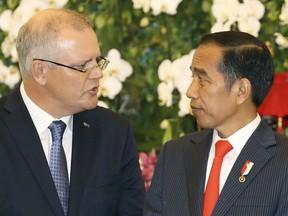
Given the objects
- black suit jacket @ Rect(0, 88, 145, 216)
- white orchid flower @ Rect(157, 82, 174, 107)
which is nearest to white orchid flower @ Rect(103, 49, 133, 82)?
white orchid flower @ Rect(157, 82, 174, 107)

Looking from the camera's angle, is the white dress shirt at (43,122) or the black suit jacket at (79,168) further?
the white dress shirt at (43,122)

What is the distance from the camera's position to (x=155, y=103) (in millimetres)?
4586

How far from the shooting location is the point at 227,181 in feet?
10.1

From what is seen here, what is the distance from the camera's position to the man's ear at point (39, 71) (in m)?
3.49

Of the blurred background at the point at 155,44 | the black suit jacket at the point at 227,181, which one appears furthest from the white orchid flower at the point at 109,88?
the black suit jacket at the point at 227,181

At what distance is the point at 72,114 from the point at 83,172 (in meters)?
0.22

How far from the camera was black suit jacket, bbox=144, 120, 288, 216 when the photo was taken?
3.01 meters

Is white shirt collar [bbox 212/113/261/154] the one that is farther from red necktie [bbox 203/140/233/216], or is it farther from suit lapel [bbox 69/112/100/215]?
suit lapel [bbox 69/112/100/215]

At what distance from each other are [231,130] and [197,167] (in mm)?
171

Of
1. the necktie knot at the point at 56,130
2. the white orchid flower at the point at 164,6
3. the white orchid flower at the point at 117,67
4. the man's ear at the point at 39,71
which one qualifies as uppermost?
the white orchid flower at the point at 164,6

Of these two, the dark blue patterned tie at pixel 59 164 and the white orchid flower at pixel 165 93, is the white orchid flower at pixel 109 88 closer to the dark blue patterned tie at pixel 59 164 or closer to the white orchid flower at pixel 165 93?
the white orchid flower at pixel 165 93

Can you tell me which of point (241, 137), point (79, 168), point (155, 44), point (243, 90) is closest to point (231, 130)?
point (241, 137)

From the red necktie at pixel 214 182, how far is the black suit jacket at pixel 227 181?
0.03m

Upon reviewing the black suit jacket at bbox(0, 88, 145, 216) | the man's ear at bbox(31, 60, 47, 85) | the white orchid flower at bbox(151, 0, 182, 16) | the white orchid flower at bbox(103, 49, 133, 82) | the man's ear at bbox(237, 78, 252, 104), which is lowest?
the black suit jacket at bbox(0, 88, 145, 216)
